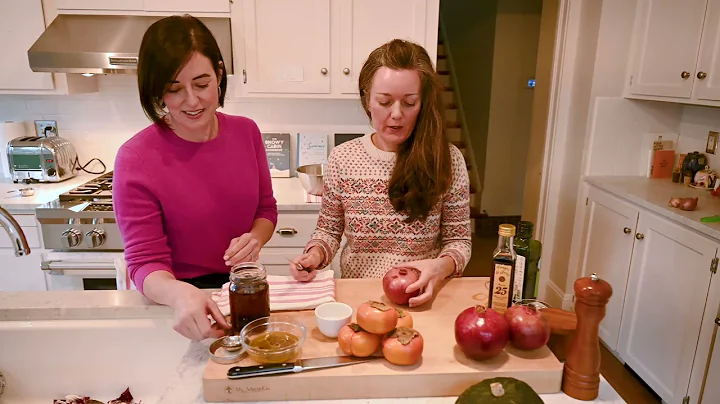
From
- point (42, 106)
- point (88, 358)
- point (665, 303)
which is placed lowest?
point (665, 303)

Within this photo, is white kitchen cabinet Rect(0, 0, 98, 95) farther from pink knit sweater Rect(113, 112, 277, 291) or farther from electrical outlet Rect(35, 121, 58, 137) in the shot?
pink knit sweater Rect(113, 112, 277, 291)

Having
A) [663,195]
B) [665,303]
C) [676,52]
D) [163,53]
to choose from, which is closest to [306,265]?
[163,53]

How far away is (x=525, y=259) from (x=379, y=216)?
18.3 inches

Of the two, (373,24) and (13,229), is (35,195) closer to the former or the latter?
(13,229)

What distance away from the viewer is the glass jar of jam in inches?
39.6

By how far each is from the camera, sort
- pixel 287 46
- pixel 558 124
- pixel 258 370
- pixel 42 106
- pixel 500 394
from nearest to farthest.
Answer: pixel 500 394
pixel 258 370
pixel 287 46
pixel 42 106
pixel 558 124

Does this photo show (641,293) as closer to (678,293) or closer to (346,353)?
(678,293)

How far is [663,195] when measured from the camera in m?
2.47

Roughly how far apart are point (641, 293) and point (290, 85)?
6.65 ft

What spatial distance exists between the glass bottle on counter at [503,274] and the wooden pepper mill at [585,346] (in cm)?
14

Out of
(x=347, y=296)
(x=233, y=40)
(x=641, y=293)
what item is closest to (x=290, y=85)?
(x=233, y=40)

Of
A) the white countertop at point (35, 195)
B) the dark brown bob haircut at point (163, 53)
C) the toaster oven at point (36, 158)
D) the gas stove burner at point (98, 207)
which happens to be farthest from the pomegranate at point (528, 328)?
the toaster oven at point (36, 158)

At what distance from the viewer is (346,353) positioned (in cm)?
94

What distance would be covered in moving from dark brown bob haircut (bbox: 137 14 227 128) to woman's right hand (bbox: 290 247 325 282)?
0.49m
